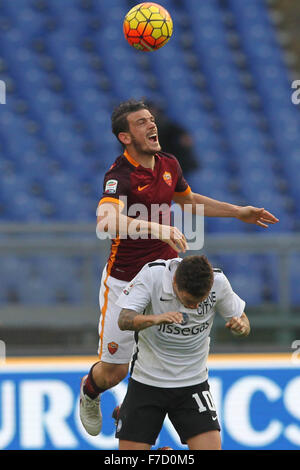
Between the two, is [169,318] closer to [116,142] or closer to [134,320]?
[134,320]

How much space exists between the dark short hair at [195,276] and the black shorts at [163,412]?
2.41 ft

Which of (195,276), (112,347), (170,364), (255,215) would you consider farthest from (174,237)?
(112,347)

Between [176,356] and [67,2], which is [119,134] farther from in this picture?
[67,2]

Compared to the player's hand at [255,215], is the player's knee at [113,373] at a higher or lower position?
lower

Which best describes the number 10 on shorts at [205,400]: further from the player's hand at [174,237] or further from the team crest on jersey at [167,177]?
the team crest on jersey at [167,177]

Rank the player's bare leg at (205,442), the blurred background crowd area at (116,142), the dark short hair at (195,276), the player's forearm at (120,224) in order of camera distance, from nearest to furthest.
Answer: the dark short hair at (195,276) → the player's forearm at (120,224) → the player's bare leg at (205,442) → the blurred background crowd area at (116,142)

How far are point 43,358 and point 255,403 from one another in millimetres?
1960

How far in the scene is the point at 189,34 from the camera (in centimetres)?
1451

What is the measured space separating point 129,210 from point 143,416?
4.11 ft

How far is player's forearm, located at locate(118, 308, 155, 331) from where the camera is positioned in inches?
194

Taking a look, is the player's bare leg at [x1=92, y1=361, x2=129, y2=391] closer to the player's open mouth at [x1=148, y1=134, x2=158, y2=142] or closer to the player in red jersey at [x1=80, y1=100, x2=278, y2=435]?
the player in red jersey at [x1=80, y1=100, x2=278, y2=435]

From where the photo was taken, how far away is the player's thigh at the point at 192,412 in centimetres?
532

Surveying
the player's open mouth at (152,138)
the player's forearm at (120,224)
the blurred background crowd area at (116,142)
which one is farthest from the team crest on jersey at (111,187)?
the blurred background crowd area at (116,142)

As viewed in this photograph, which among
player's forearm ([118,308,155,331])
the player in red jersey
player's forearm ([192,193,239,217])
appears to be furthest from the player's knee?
player's forearm ([192,193,239,217])
